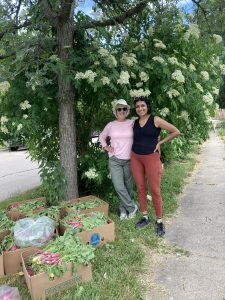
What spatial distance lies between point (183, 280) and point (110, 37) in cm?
335

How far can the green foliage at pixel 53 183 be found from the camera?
486 cm

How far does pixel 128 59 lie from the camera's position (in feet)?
14.3

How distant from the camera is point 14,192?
740 cm

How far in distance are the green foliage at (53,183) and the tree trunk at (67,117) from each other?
→ 0.42ft

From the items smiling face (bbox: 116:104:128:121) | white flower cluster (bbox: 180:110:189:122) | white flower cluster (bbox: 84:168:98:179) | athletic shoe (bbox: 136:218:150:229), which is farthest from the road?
white flower cluster (bbox: 180:110:189:122)

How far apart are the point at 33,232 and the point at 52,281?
0.76m

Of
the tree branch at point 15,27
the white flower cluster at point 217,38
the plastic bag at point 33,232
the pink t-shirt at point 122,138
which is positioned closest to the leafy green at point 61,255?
the plastic bag at point 33,232

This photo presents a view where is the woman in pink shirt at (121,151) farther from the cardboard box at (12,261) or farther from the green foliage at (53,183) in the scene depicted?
the cardboard box at (12,261)

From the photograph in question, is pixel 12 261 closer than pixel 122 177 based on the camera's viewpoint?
Yes

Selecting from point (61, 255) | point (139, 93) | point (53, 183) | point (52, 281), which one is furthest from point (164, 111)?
point (52, 281)

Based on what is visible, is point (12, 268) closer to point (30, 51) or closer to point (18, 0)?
point (30, 51)

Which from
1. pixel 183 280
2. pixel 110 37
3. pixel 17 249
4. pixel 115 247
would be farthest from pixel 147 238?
Answer: pixel 110 37

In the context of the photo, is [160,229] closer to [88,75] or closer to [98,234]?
[98,234]

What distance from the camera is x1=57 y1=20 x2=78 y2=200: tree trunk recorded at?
462 centimetres
